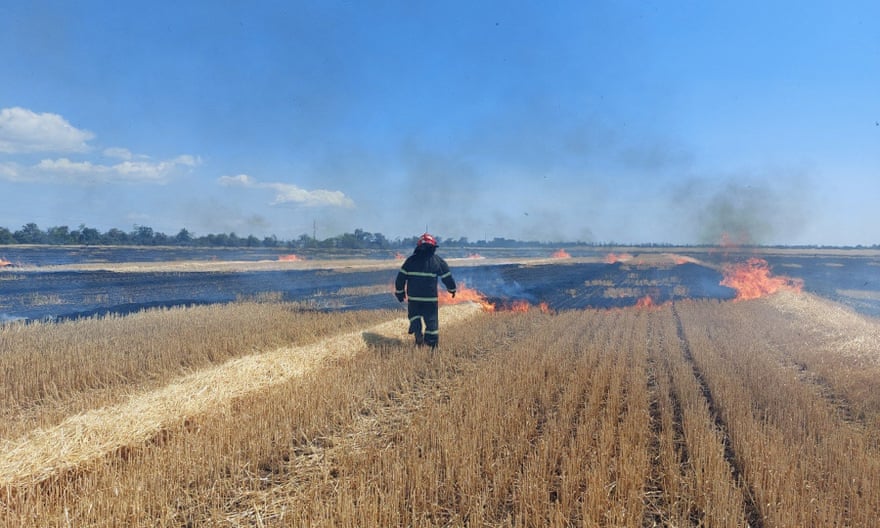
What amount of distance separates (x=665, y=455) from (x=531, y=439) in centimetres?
141

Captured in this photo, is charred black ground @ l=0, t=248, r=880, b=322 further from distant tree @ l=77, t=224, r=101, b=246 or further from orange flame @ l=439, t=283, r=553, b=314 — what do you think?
distant tree @ l=77, t=224, r=101, b=246

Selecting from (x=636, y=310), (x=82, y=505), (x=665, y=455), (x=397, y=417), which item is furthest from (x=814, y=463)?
(x=636, y=310)

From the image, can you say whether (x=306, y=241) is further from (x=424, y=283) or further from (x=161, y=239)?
(x=424, y=283)

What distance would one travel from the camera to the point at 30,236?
70.4 m

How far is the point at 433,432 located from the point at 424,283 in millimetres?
4831

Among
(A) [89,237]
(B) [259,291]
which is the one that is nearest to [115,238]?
(A) [89,237]

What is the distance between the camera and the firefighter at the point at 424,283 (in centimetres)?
1002

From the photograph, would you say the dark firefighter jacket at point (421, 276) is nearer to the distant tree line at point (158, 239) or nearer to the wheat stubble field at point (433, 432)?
the wheat stubble field at point (433, 432)

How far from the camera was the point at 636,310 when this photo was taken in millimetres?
16984

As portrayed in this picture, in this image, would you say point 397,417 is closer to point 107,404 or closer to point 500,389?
point 500,389

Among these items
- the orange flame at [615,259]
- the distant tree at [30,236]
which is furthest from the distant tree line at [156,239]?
the orange flame at [615,259]

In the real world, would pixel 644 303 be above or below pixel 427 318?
below

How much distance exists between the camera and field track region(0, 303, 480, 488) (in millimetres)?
4617

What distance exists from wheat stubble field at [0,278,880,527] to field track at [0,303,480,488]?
0.03 metres
